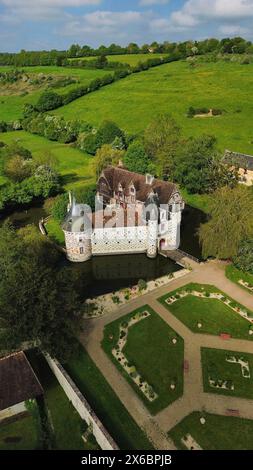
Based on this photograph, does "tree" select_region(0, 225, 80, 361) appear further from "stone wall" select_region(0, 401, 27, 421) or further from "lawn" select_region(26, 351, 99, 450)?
"stone wall" select_region(0, 401, 27, 421)

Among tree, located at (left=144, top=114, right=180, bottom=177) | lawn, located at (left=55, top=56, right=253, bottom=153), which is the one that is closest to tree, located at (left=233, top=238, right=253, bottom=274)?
tree, located at (left=144, top=114, right=180, bottom=177)

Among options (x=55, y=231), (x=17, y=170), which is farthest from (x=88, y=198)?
(x=17, y=170)

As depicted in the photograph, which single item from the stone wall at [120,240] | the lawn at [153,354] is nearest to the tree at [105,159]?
the stone wall at [120,240]

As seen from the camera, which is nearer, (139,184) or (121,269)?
(121,269)

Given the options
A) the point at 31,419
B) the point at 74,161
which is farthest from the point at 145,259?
the point at 74,161

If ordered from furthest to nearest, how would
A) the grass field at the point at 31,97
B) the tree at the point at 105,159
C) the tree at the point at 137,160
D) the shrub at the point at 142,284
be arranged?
the grass field at the point at 31,97, the tree at the point at 105,159, the tree at the point at 137,160, the shrub at the point at 142,284

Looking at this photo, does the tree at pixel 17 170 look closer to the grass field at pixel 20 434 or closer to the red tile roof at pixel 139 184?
the red tile roof at pixel 139 184

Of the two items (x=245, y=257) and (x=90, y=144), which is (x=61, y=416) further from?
(x=90, y=144)
